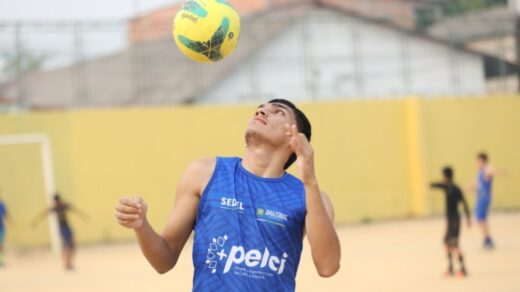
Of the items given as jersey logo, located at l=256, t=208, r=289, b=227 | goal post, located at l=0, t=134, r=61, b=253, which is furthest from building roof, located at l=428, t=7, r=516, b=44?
jersey logo, located at l=256, t=208, r=289, b=227

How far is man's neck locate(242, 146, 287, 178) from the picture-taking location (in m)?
4.94

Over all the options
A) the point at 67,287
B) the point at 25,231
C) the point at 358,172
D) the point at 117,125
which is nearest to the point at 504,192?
the point at 358,172

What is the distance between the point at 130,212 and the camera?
4449mm

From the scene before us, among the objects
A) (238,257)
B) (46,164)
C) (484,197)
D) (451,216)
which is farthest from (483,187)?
(238,257)

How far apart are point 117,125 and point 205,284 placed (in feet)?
64.0

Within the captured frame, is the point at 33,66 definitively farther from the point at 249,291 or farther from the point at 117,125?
the point at 249,291

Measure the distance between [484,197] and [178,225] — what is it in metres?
14.5

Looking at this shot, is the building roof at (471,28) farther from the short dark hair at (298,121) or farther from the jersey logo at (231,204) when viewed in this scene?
the jersey logo at (231,204)

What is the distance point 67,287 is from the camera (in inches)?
595

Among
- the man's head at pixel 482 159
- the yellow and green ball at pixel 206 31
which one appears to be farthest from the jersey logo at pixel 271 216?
the man's head at pixel 482 159

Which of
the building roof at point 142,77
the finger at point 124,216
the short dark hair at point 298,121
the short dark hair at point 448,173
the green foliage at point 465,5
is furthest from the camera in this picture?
the green foliage at point 465,5

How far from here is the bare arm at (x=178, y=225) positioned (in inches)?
184

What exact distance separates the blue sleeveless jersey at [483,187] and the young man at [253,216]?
1416 centimetres

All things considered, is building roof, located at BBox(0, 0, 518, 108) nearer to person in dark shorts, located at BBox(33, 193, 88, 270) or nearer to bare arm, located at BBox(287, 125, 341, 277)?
person in dark shorts, located at BBox(33, 193, 88, 270)
